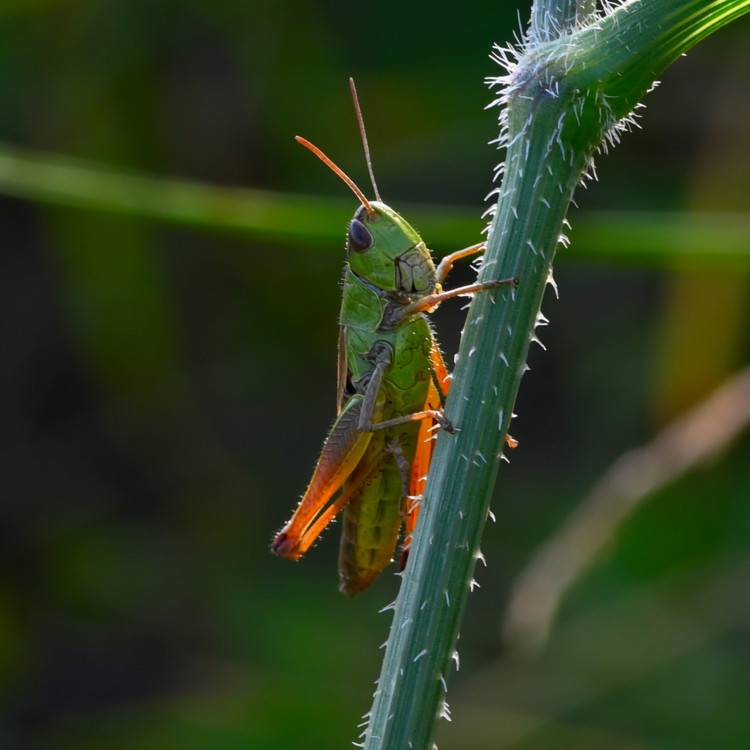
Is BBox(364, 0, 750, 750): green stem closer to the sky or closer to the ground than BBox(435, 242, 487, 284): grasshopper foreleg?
closer to the ground

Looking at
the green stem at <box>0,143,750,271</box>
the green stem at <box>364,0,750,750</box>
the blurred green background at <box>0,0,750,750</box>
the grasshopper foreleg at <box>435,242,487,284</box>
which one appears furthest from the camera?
the blurred green background at <box>0,0,750,750</box>

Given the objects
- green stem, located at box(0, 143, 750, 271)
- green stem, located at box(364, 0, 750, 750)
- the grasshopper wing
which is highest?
green stem, located at box(0, 143, 750, 271)

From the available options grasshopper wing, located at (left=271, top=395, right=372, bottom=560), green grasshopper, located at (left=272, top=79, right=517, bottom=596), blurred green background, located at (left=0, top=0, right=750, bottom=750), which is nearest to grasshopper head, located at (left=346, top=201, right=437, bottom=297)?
green grasshopper, located at (left=272, top=79, right=517, bottom=596)

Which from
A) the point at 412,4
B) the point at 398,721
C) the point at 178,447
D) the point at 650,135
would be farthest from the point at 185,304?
the point at 398,721

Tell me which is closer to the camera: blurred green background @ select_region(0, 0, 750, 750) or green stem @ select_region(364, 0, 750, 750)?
green stem @ select_region(364, 0, 750, 750)

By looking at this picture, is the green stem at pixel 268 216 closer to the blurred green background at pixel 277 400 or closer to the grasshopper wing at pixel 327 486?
the grasshopper wing at pixel 327 486

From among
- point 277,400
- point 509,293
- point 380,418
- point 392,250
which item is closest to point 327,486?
point 380,418

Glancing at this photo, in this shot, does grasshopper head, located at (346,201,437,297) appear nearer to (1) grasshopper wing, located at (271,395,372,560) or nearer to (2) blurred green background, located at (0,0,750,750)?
(1) grasshopper wing, located at (271,395,372,560)

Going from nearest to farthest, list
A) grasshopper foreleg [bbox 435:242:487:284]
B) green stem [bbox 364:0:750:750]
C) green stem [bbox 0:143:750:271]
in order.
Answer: green stem [bbox 364:0:750:750] → green stem [bbox 0:143:750:271] → grasshopper foreleg [bbox 435:242:487:284]
